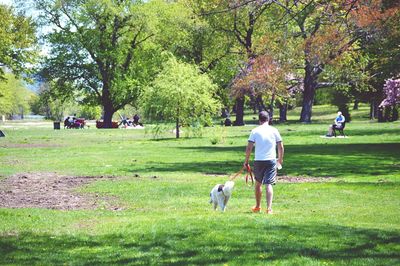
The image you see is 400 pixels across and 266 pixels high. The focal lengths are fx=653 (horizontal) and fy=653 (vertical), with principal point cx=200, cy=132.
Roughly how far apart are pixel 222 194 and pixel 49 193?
229 inches

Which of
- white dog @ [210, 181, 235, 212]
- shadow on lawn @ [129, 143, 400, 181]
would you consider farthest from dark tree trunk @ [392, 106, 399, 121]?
white dog @ [210, 181, 235, 212]

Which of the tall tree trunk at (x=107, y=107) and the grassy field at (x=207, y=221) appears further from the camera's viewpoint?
the tall tree trunk at (x=107, y=107)

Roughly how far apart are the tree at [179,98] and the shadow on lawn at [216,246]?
30324 millimetres

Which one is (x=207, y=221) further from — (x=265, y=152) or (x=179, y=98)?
(x=179, y=98)

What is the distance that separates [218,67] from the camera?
6725cm

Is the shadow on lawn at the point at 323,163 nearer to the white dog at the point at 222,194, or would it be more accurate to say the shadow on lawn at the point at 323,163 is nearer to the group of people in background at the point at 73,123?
the white dog at the point at 222,194

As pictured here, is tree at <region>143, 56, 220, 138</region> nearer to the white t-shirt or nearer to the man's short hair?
the man's short hair

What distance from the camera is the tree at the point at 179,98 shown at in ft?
133

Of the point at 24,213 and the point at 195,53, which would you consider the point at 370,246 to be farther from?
the point at 195,53

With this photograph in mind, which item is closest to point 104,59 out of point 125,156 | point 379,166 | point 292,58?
point 292,58

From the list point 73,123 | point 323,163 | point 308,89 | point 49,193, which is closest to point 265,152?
point 49,193

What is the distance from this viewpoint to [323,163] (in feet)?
76.7

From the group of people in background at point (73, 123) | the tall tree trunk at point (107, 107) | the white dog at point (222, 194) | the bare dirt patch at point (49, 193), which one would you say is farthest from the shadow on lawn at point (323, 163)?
the group of people in background at point (73, 123)

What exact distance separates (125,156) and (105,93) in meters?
42.1
